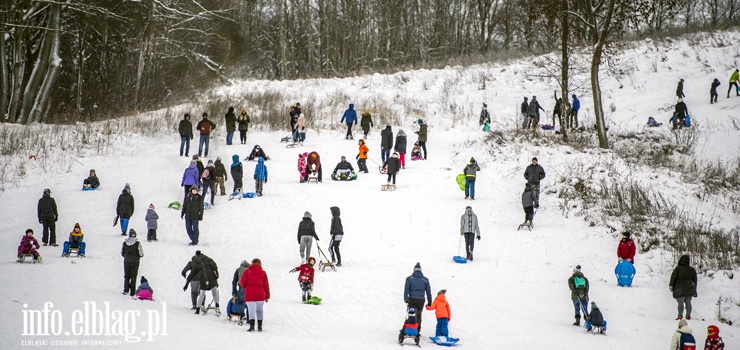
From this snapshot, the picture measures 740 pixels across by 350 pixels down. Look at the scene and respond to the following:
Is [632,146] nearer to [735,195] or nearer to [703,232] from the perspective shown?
[735,195]

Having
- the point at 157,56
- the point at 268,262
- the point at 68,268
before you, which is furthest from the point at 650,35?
the point at 68,268

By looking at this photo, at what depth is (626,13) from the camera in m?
24.9

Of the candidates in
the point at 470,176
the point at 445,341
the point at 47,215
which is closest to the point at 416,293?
the point at 445,341

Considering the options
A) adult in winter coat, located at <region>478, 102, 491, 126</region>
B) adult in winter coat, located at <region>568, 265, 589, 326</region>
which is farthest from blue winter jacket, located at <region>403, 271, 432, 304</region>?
adult in winter coat, located at <region>478, 102, 491, 126</region>

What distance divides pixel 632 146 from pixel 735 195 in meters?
5.89

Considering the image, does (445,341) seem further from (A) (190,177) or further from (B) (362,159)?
(B) (362,159)

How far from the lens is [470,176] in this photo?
70.1 feet

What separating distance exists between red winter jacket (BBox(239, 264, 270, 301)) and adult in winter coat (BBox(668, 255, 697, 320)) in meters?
8.55

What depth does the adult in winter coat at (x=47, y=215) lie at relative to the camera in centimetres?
1645

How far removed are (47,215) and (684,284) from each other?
1542cm

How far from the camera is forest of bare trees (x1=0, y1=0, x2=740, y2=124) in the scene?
1107 inches

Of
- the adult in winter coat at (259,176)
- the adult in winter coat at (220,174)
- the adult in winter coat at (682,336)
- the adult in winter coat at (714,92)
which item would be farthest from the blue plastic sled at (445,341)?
the adult in winter coat at (714,92)

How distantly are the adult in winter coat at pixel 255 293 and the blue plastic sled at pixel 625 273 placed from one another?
28.9 ft

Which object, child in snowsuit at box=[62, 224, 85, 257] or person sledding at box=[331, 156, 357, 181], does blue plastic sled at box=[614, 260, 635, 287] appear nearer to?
person sledding at box=[331, 156, 357, 181]
